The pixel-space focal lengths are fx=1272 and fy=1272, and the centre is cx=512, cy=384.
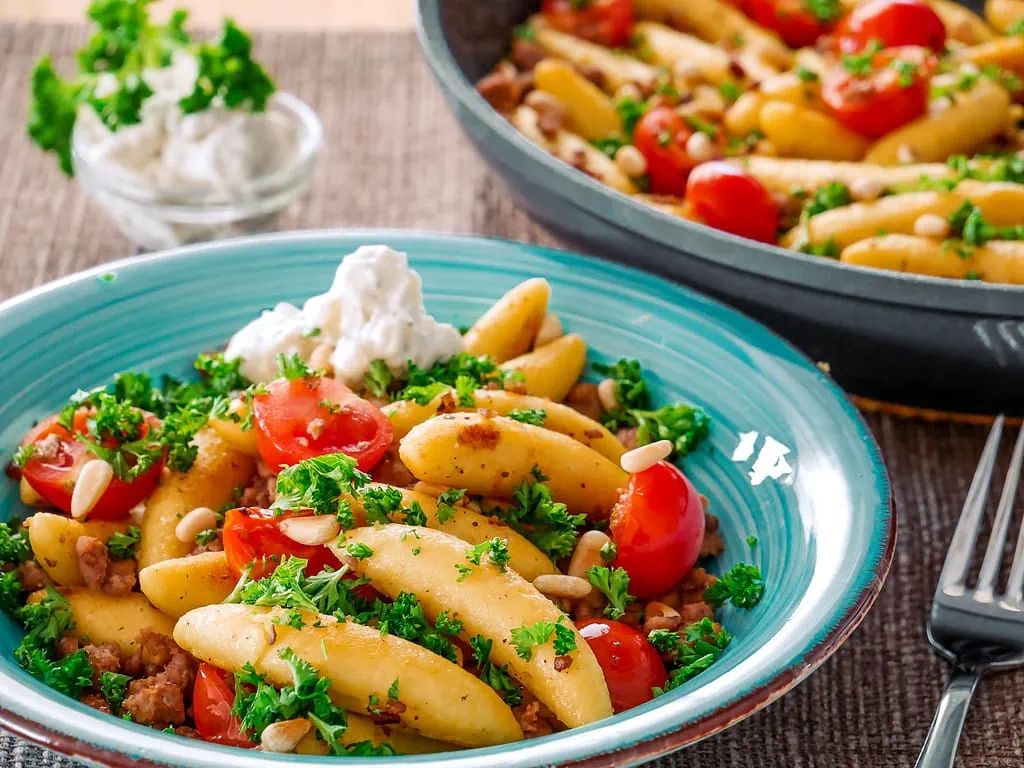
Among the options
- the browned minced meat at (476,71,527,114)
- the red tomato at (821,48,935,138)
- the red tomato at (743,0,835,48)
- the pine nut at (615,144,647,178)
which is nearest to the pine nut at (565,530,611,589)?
the pine nut at (615,144,647,178)

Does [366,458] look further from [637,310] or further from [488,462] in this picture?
[637,310]

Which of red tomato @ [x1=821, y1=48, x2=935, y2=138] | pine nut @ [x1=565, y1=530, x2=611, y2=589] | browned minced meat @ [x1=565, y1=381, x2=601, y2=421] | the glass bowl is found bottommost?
the glass bowl

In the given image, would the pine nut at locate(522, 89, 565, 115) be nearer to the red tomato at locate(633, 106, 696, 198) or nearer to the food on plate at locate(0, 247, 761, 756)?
the red tomato at locate(633, 106, 696, 198)

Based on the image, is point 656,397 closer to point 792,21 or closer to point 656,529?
point 656,529

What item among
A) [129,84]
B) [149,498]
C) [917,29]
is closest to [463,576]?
[149,498]

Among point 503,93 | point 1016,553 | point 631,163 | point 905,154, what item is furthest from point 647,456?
point 503,93

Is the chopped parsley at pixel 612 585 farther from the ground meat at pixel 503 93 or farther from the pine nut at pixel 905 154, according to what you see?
the ground meat at pixel 503 93
